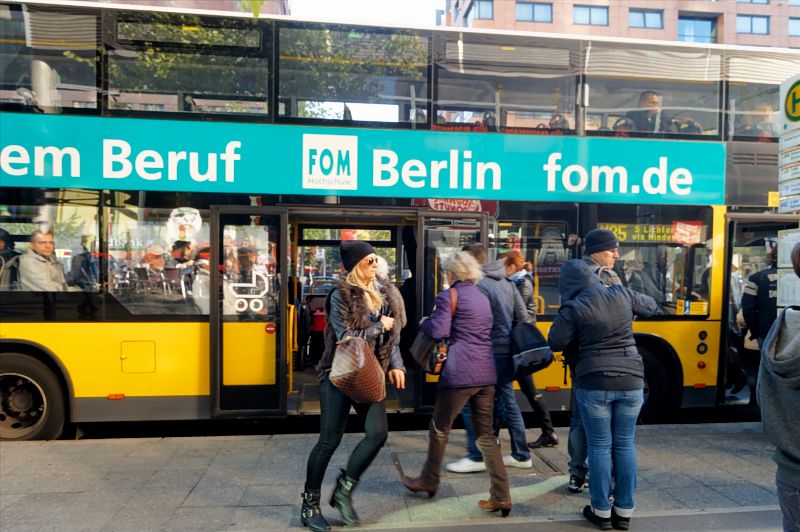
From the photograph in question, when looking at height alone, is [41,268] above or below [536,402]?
above

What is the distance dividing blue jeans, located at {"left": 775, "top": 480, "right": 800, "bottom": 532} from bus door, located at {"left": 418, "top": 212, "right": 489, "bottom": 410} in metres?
3.67

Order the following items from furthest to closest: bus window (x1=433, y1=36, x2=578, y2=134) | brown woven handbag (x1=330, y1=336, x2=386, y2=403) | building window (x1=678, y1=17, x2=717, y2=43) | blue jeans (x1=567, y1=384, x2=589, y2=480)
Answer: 1. building window (x1=678, y1=17, x2=717, y2=43)
2. bus window (x1=433, y1=36, x2=578, y2=134)
3. blue jeans (x1=567, y1=384, x2=589, y2=480)
4. brown woven handbag (x1=330, y1=336, x2=386, y2=403)

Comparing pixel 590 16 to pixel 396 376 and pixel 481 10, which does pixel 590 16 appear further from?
pixel 396 376

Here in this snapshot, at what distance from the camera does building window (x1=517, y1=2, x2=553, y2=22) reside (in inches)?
1743

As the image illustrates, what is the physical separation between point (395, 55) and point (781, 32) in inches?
2131

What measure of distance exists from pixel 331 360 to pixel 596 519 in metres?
2.09

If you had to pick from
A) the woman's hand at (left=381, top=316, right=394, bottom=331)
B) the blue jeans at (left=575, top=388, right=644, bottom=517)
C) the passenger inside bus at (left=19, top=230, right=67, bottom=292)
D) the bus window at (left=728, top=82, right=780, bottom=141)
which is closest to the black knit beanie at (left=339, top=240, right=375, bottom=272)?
the woman's hand at (left=381, top=316, right=394, bottom=331)

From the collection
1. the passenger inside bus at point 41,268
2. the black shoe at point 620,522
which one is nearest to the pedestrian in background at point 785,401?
the black shoe at point 620,522

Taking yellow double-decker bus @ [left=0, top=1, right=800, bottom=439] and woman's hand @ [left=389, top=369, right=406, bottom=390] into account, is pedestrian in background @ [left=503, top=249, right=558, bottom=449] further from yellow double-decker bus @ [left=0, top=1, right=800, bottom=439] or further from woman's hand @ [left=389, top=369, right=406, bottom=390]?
woman's hand @ [left=389, top=369, right=406, bottom=390]

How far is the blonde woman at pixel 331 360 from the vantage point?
11.5 feet

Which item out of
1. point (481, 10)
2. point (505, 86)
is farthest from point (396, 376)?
point (481, 10)

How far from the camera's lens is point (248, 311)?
5656mm

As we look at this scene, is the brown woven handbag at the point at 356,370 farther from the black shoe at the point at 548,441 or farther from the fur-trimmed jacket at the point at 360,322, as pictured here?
the black shoe at the point at 548,441

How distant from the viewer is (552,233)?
5875mm
